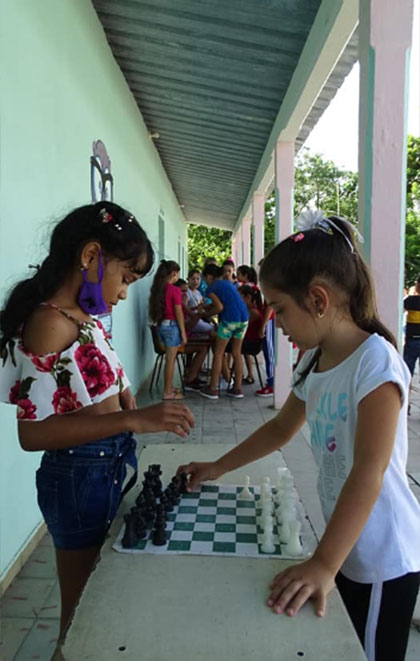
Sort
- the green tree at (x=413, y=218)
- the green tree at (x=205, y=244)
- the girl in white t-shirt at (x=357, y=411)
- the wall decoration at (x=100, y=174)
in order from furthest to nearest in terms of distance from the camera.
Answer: the green tree at (x=205, y=244)
the green tree at (x=413, y=218)
the wall decoration at (x=100, y=174)
the girl in white t-shirt at (x=357, y=411)

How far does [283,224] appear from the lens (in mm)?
6453

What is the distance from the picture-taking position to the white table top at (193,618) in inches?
36.1

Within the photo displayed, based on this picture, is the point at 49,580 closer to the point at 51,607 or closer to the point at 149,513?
the point at 51,607

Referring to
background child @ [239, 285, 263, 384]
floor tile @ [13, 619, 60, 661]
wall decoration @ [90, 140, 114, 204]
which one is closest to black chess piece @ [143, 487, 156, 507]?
floor tile @ [13, 619, 60, 661]

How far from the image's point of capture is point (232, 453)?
1688 mm

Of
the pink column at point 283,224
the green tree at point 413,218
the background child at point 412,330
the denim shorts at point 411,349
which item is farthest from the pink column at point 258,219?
the green tree at point 413,218

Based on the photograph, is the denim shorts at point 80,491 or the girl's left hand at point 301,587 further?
the denim shorts at point 80,491

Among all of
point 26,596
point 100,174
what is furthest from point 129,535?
point 100,174

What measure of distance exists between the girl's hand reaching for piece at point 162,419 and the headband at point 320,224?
22.0 inches

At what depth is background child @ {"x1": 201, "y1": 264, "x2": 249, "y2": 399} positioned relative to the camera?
22.8 feet

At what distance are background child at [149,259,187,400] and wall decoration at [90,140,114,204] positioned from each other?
1.77 meters

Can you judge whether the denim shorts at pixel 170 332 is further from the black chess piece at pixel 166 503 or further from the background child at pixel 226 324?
the black chess piece at pixel 166 503

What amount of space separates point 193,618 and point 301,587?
0.22 m

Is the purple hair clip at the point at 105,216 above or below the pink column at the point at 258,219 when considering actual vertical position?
below
